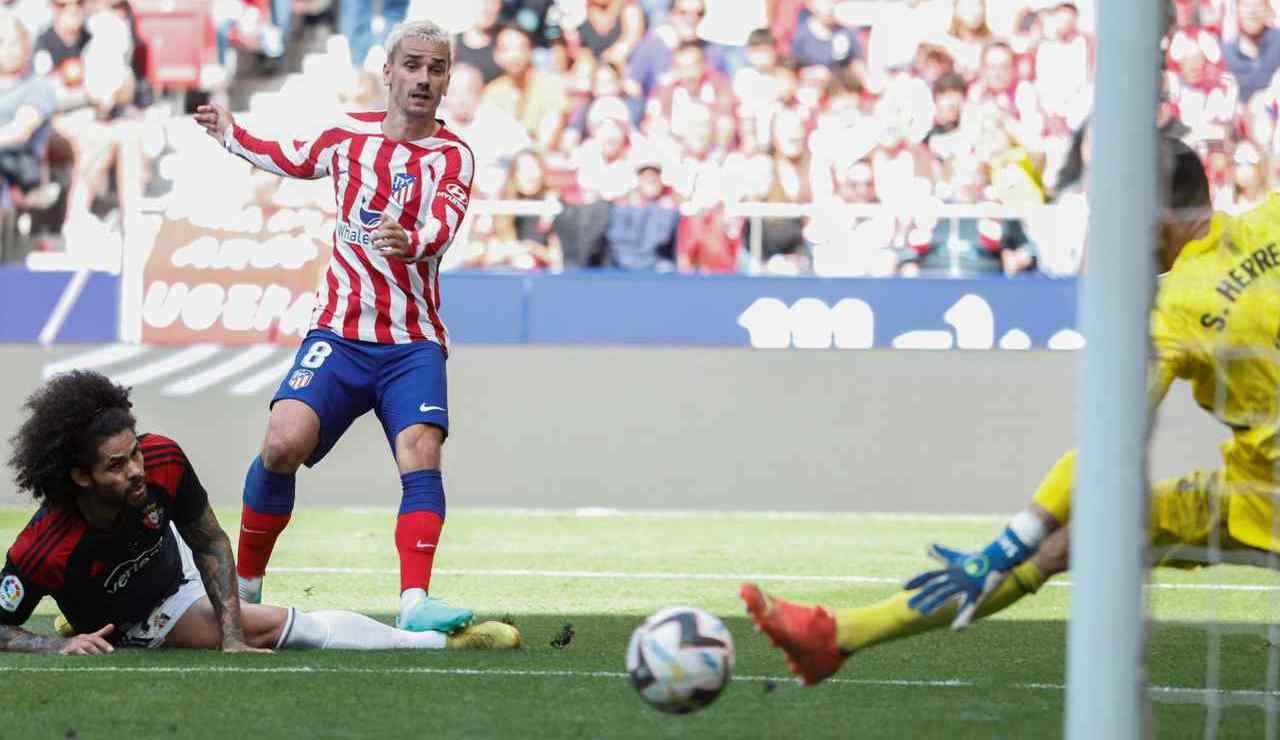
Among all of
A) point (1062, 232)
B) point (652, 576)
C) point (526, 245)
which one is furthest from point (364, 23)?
point (652, 576)

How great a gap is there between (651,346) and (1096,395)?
917cm

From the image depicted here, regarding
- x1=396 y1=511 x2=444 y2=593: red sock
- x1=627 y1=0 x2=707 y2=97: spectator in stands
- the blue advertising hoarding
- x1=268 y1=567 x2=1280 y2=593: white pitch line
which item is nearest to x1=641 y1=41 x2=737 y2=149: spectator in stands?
x1=627 y1=0 x2=707 y2=97: spectator in stands

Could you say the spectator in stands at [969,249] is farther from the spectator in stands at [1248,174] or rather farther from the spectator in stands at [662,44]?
the spectator in stands at [662,44]

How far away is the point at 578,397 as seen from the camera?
12.4 meters

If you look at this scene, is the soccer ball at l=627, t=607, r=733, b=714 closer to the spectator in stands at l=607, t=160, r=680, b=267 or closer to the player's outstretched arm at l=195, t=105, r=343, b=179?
the player's outstretched arm at l=195, t=105, r=343, b=179

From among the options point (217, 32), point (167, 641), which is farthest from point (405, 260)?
point (217, 32)

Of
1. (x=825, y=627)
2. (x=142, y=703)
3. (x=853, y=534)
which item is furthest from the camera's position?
(x=853, y=534)

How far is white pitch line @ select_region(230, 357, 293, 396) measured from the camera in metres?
12.6

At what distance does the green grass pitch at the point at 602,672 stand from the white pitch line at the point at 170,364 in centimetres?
400

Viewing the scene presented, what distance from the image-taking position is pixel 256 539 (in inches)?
253

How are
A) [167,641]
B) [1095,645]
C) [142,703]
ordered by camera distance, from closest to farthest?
[1095,645] < [142,703] < [167,641]

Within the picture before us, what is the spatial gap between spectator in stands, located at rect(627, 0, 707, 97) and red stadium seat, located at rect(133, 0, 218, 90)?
3.57m

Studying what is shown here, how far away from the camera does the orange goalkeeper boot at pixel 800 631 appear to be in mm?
4625

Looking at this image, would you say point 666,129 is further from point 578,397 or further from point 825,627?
point 825,627
